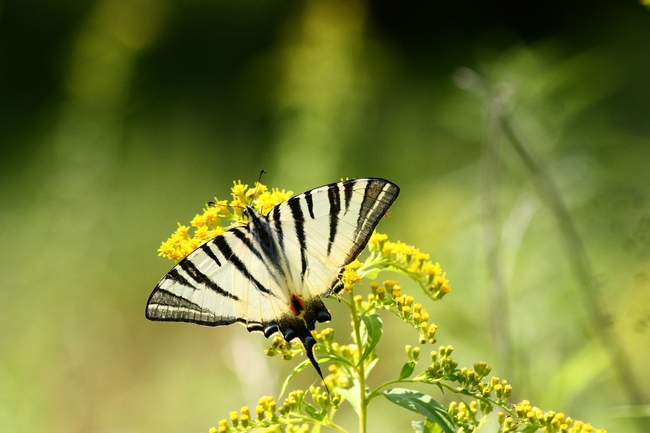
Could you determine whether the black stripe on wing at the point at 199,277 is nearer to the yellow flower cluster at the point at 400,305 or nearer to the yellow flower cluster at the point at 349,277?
the yellow flower cluster at the point at 349,277

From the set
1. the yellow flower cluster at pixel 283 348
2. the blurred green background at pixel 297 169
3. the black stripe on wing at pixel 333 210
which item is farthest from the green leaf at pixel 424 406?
the blurred green background at pixel 297 169

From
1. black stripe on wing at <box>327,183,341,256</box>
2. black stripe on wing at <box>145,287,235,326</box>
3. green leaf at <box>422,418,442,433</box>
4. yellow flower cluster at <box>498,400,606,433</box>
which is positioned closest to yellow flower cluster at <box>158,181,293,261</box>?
black stripe on wing at <box>145,287,235,326</box>

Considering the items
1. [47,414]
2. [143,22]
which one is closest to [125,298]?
[47,414]

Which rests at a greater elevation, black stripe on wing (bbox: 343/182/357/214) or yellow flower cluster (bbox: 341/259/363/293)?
black stripe on wing (bbox: 343/182/357/214)

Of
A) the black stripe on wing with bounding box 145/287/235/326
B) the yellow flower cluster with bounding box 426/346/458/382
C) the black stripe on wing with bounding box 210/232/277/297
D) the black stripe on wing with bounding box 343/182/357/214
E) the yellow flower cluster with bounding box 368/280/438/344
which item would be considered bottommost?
the yellow flower cluster with bounding box 426/346/458/382

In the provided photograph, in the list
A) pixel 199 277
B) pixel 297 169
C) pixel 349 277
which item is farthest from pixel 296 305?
pixel 297 169

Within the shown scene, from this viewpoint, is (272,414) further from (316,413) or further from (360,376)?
(360,376)

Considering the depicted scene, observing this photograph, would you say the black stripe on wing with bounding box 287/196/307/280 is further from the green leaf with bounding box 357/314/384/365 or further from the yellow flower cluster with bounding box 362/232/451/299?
the green leaf with bounding box 357/314/384/365
